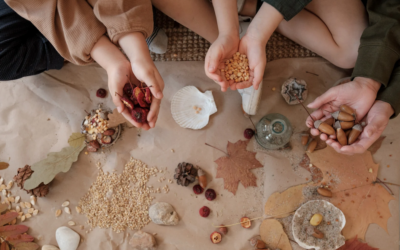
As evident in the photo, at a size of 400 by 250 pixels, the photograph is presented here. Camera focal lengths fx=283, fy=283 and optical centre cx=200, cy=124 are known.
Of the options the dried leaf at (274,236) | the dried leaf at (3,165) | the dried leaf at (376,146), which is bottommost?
the dried leaf at (274,236)

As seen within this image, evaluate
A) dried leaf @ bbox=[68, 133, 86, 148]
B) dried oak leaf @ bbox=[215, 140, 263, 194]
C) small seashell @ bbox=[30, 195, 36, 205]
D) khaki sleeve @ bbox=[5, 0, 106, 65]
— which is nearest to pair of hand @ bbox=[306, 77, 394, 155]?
dried oak leaf @ bbox=[215, 140, 263, 194]

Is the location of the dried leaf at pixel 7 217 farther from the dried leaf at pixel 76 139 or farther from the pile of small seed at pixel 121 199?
the dried leaf at pixel 76 139

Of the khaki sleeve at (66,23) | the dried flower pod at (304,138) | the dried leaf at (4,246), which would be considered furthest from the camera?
the dried flower pod at (304,138)

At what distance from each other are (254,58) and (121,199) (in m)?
0.96

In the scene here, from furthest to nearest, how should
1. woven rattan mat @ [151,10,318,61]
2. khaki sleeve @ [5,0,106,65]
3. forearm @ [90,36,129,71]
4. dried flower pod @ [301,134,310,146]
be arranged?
woven rattan mat @ [151,10,318,61]
dried flower pod @ [301,134,310,146]
forearm @ [90,36,129,71]
khaki sleeve @ [5,0,106,65]

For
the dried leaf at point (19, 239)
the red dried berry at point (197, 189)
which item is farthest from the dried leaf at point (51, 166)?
the red dried berry at point (197, 189)

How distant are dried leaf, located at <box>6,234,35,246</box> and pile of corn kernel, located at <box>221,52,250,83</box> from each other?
49.2 inches

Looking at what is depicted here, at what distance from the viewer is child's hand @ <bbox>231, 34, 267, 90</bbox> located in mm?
1219

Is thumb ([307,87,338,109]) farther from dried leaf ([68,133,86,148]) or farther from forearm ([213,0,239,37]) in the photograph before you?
dried leaf ([68,133,86,148])

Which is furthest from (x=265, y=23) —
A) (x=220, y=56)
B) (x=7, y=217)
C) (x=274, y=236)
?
(x=7, y=217)

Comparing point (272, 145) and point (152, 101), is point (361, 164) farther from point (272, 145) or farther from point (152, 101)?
point (152, 101)

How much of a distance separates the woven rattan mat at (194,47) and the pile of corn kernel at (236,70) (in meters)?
0.37

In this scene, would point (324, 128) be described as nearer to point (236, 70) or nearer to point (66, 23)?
point (236, 70)

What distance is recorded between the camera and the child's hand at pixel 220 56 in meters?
1.14
